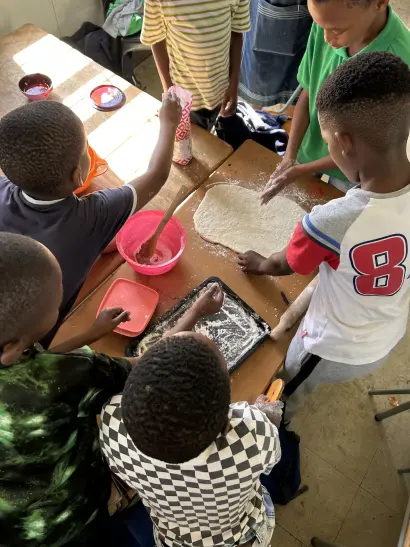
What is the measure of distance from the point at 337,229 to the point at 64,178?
762mm

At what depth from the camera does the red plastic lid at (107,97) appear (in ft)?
6.27

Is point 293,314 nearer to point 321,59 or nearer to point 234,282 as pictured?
point 234,282

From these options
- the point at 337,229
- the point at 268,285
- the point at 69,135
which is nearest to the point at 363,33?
the point at 337,229

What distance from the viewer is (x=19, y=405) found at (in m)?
0.95

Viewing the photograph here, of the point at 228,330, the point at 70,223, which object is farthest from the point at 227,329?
the point at 70,223

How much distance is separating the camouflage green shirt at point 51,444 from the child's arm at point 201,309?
212 mm

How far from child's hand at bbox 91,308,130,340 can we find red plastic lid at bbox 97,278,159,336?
45 millimetres

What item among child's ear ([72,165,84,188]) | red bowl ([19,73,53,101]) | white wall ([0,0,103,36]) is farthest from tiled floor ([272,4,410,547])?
white wall ([0,0,103,36])

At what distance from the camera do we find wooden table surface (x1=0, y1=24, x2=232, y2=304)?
5.68 feet

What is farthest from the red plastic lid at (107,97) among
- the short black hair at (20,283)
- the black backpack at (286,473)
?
the black backpack at (286,473)

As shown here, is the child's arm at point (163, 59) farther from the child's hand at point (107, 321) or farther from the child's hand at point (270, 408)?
the child's hand at point (270, 408)

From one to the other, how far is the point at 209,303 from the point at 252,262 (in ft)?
0.76

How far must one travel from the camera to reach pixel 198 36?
1.77m

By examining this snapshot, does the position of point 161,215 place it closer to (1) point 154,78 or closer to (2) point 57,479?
(2) point 57,479
